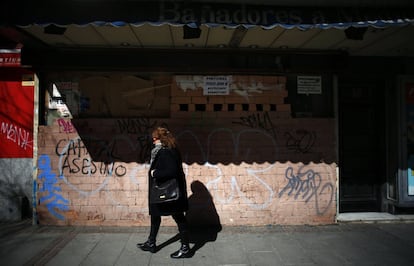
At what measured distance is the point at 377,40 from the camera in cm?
526

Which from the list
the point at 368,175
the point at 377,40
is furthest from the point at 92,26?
the point at 368,175

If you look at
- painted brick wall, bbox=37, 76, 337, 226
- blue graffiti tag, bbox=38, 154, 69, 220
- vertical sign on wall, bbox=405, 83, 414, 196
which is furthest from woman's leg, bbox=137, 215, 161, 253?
vertical sign on wall, bbox=405, 83, 414, 196

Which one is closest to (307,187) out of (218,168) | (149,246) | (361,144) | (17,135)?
(361,144)

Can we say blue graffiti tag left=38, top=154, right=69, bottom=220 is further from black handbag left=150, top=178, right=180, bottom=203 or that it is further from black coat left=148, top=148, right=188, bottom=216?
black handbag left=150, top=178, right=180, bottom=203

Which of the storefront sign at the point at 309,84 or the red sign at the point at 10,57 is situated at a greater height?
the red sign at the point at 10,57

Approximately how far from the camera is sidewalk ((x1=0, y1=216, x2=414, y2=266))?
14.7ft

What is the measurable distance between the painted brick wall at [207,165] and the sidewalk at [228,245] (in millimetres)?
302

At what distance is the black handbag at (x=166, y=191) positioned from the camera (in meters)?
4.34

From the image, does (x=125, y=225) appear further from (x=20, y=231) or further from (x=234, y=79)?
(x=234, y=79)

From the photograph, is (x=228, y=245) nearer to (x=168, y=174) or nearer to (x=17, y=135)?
(x=168, y=174)

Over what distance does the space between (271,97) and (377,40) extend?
1872 mm

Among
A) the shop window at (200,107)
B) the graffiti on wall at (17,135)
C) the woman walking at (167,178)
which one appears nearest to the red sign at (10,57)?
the graffiti on wall at (17,135)

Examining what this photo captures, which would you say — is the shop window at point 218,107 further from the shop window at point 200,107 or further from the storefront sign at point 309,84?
the storefront sign at point 309,84

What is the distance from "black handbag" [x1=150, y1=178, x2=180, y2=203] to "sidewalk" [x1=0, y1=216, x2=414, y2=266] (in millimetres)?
846
